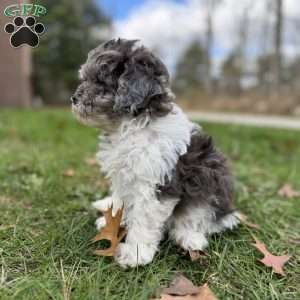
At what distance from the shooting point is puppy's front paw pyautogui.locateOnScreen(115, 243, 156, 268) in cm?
255

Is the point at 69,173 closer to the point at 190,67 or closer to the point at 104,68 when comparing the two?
the point at 104,68

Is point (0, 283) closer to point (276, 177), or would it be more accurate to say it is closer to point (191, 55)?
point (276, 177)

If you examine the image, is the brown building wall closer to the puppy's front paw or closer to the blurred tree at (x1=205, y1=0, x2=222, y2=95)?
the puppy's front paw

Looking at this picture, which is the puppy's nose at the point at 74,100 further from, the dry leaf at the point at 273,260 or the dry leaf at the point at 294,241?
the dry leaf at the point at 294,241

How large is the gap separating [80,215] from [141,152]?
1.08 m

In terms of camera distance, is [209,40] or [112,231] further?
[209,40]

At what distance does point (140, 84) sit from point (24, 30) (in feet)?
4.40

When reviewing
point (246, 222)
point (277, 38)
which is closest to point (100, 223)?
point (246, 222)

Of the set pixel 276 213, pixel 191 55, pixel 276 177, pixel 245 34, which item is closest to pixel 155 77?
pixel 276 213

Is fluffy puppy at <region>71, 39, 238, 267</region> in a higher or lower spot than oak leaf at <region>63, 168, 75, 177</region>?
higher

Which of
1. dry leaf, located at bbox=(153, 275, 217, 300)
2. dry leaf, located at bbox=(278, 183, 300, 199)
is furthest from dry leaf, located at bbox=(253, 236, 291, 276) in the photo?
dry leaf, located at bbox=(278, 183, 300, 199)

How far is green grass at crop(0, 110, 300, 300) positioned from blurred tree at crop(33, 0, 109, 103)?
18.9 meters

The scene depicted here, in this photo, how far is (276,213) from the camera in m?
3.81

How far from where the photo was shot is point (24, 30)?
323 cm
